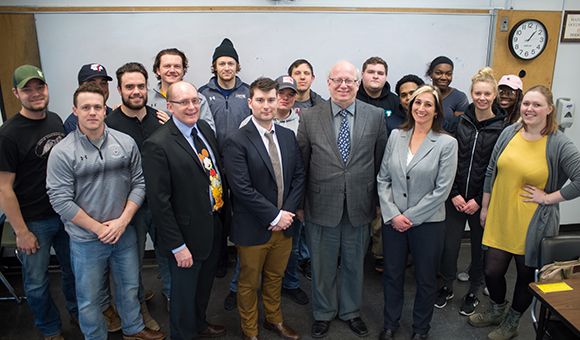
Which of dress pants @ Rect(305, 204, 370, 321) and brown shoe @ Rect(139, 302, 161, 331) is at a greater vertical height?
dress pants @ Rect(305, 204, 370, 321)

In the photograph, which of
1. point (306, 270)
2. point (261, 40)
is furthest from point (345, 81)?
point (306, 270)

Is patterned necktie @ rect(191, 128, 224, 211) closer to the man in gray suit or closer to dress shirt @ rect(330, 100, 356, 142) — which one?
the man in gray suit

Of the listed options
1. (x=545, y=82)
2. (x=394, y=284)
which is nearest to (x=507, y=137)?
(x=394, y=284)

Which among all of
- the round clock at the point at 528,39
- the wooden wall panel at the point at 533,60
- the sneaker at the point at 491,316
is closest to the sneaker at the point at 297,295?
the sneaker at the point at 491,316

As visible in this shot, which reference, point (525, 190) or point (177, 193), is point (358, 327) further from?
point (177, 193)

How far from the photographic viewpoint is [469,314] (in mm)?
2846

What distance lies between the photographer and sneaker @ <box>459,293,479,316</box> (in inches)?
112

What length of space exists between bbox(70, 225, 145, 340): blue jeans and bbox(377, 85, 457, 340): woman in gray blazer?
1.76m

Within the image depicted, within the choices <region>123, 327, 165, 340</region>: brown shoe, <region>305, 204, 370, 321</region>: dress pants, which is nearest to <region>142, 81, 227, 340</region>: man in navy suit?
<region>123, 327, 165, 340</region>: brown shoe

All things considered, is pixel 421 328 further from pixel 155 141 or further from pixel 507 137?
pixel 155 141

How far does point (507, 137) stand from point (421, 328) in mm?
1454

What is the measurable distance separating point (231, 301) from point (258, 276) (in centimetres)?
76

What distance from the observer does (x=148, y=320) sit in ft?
8.95

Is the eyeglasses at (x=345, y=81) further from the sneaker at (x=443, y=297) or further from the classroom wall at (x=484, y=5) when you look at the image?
the sneaker at (x=443, y=297)
